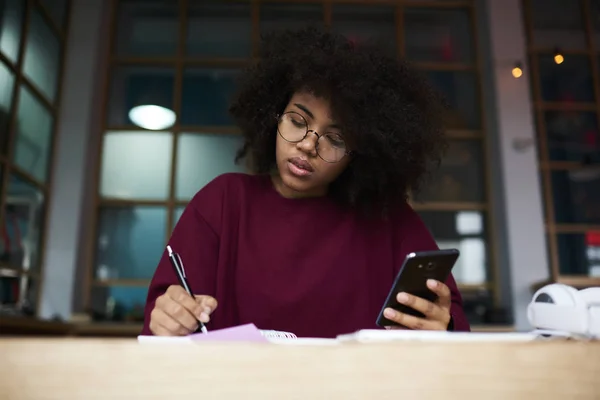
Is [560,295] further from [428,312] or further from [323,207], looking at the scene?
[323,207]

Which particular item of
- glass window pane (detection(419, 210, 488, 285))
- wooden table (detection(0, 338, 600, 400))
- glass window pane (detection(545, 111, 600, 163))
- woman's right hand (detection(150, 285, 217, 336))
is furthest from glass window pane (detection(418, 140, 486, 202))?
wooden table (detection(0, 338, 600, 400))

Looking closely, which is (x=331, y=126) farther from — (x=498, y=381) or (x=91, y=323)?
(x=91, y=323)

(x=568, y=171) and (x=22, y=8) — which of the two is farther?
(x=568, y=171)

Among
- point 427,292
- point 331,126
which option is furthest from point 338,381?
point 331,126

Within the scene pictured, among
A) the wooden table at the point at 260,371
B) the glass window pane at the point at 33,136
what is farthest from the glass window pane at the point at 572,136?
the wooden table at the point at 260,371

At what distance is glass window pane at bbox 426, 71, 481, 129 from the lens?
10.7 feet

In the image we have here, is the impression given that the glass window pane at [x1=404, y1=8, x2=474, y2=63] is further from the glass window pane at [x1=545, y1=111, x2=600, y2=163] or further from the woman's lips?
the woman's lips

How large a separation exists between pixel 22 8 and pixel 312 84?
2121 millimetres

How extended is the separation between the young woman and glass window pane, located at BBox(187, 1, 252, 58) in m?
2.17

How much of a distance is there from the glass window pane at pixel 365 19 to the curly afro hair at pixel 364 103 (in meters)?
2.18

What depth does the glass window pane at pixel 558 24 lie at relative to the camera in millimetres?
3238

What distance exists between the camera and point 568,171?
3080 mm

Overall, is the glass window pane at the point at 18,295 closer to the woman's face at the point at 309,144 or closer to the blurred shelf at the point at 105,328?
the blurred shelf at the point at 105,328

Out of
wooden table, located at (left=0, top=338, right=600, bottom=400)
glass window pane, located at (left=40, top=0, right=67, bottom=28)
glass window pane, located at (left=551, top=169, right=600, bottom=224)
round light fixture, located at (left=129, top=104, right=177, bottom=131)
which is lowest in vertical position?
wooden table, located at (left=0, top=338, right=600, bottom=400)
